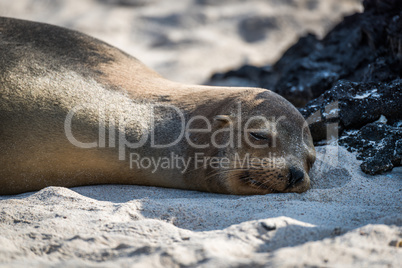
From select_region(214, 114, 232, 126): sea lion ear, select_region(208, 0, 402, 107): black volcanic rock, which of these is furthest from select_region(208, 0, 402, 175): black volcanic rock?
select_region(214, 114, 232, 126): sea lion ear

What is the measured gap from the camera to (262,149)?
3.53 meters

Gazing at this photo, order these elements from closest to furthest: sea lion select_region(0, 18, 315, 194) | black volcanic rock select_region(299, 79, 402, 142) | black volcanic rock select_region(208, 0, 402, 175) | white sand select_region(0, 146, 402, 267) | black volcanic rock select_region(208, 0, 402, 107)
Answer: white sand select_region(0, 146, 402, 267), sea lion select_region(0, 18, 315, 194), black volcanic rock select_region(208, 0, 402, 175), black volcanic rock select_region(299, 79, 402, 142), black volcanic rock select_region(208, 0, 402, 107)

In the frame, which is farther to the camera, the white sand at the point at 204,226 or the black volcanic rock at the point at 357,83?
the black volcanic rock at the point at 357,83

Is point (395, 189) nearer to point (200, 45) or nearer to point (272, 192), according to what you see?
point (272, 192)

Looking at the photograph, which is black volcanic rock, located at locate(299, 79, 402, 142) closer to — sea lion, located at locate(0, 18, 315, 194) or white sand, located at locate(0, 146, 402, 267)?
sea lion, located at locate(0, 18, 315, 194)

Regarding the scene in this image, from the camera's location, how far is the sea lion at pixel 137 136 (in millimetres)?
3553

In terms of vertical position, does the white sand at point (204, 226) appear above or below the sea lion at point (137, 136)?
below

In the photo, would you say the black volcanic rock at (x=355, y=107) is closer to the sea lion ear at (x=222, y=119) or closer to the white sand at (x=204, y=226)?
the white sand at (x=204, y=226)

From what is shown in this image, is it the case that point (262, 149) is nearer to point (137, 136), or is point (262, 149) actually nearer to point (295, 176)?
point (295, 176)

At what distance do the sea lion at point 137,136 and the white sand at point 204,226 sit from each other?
148mm

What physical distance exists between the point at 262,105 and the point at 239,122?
24cm

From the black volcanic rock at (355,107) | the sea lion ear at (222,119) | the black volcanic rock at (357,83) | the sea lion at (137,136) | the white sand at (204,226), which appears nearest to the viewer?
the white sand at (204,226)

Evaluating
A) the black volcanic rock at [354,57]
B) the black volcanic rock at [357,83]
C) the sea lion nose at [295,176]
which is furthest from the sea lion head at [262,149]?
the black volcanic rock at [354,57]

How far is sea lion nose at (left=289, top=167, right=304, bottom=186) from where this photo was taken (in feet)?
11.3
